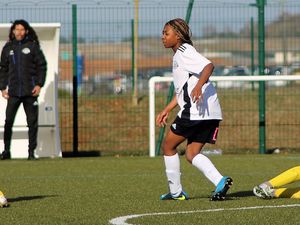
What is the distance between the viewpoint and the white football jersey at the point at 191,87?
32.7 ft

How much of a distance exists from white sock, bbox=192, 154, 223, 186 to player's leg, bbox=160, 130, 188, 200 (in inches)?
9.5

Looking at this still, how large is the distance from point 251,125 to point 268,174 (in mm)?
5983

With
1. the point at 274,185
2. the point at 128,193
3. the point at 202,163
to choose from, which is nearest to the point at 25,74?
the point at 128,193

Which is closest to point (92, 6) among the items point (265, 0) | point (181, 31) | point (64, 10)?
point (64, 10)

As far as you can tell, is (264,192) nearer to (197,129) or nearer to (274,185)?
(274,185)

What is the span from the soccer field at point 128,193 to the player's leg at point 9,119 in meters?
0.43

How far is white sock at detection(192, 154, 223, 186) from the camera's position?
9.94 metres

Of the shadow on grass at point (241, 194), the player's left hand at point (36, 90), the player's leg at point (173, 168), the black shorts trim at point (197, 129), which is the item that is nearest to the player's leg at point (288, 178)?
the shadow on grass at point (241, 194)

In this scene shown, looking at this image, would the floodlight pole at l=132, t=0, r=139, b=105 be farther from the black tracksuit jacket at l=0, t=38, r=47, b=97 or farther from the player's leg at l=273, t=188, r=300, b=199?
the player's leg at l=273, t=188, r=300, b=199

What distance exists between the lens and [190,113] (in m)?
9.98

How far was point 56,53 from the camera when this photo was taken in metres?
18.4

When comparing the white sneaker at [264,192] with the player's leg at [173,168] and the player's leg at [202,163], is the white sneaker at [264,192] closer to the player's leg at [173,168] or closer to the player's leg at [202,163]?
the player's leg at [202,163]

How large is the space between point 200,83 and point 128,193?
1801 millimetres

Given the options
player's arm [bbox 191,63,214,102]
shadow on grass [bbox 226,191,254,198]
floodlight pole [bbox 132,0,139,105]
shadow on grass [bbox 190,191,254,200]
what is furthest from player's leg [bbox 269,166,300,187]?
floodlight pole [bbox 132,0,139,105]
